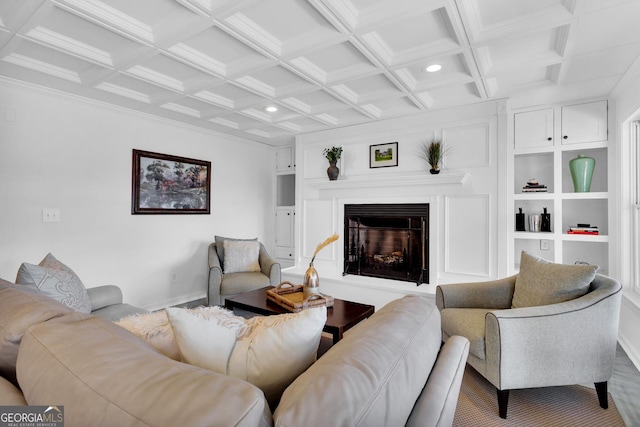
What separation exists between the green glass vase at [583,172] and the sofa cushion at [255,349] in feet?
10.9

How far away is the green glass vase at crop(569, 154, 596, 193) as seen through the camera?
3051mm

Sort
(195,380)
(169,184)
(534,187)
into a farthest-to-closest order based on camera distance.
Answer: (169,184), (534,187), (195,380)

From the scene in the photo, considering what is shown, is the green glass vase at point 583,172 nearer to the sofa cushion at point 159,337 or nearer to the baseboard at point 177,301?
the sofa cushion at point 159,337

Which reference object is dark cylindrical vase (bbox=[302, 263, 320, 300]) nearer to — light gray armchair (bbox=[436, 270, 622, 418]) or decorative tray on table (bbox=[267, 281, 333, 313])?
decorative tray on table (bbox=[267, 281, 333, 313])

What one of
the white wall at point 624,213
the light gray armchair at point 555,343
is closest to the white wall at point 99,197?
the light gray armchair at point 555,343

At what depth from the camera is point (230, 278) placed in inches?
140

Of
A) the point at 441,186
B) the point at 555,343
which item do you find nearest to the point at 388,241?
the point at 441,186

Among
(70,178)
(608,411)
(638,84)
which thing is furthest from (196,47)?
(608,411)

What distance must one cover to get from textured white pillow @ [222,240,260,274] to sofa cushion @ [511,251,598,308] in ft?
8.86

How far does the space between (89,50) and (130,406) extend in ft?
8.84

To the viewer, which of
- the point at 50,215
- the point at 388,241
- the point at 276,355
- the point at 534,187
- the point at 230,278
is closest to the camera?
the point at 276,355

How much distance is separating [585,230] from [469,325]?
200cm

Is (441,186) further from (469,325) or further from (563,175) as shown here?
(469,325)

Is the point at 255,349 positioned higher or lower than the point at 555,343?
higher
